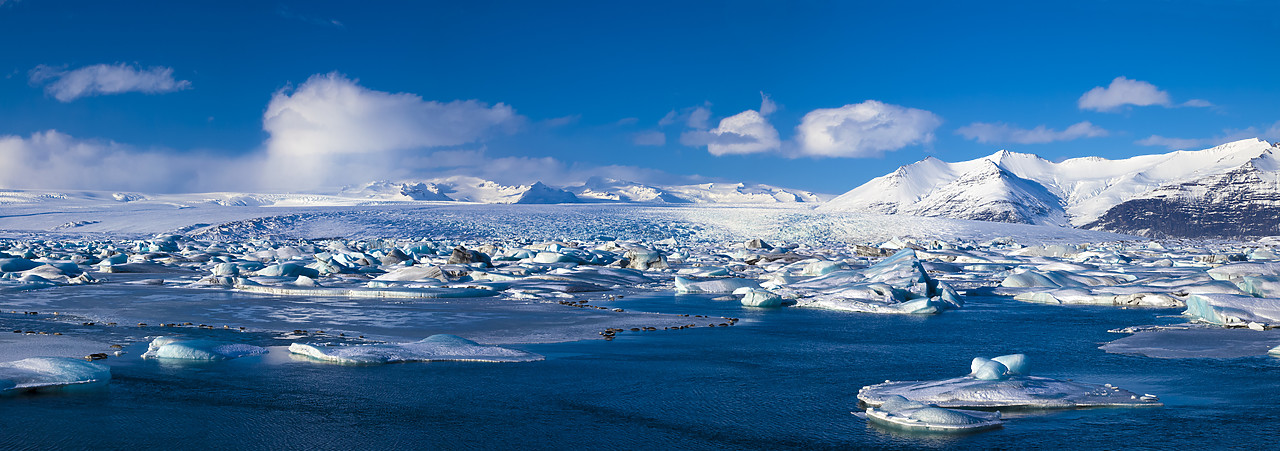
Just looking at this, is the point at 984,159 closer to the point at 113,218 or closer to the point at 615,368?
the point at 113,218

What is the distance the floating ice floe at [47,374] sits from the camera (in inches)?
294

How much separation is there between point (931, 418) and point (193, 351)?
23.6 feet

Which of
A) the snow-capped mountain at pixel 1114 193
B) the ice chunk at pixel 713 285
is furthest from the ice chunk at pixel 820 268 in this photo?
the snow-capped mountain at pixel 1114 193

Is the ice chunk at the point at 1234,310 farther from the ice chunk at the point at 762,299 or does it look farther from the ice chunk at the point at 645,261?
the ice chunk at the point at 645,261

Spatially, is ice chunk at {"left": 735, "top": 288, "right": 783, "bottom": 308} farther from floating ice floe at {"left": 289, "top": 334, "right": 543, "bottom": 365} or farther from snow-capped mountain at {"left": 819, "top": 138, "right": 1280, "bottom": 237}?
snow-capped mountain at {"left": 819, "top": 138, "right": 1280, "bottom": 237}

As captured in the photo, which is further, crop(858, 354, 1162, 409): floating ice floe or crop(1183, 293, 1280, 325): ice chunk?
crop(1183, 293, 1280, 325): ice chunk

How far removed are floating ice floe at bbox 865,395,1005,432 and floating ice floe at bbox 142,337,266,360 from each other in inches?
256

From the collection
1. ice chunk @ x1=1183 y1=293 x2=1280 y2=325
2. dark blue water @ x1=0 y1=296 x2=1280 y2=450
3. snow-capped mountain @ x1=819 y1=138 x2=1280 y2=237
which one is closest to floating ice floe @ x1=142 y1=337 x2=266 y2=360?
dark blue water @ x1=0 y1=296 x2=1280 y2=450

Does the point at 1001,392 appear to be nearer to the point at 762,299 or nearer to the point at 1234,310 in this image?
the point at 1234,310

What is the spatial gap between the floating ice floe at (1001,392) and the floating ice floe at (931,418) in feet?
0.95

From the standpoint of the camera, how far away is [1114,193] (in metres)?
132

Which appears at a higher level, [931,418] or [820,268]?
[820,268]

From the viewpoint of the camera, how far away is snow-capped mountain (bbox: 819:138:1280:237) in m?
120

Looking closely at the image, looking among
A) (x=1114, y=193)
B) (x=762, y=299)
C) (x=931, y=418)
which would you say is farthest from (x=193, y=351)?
(x=1114, y=193)
